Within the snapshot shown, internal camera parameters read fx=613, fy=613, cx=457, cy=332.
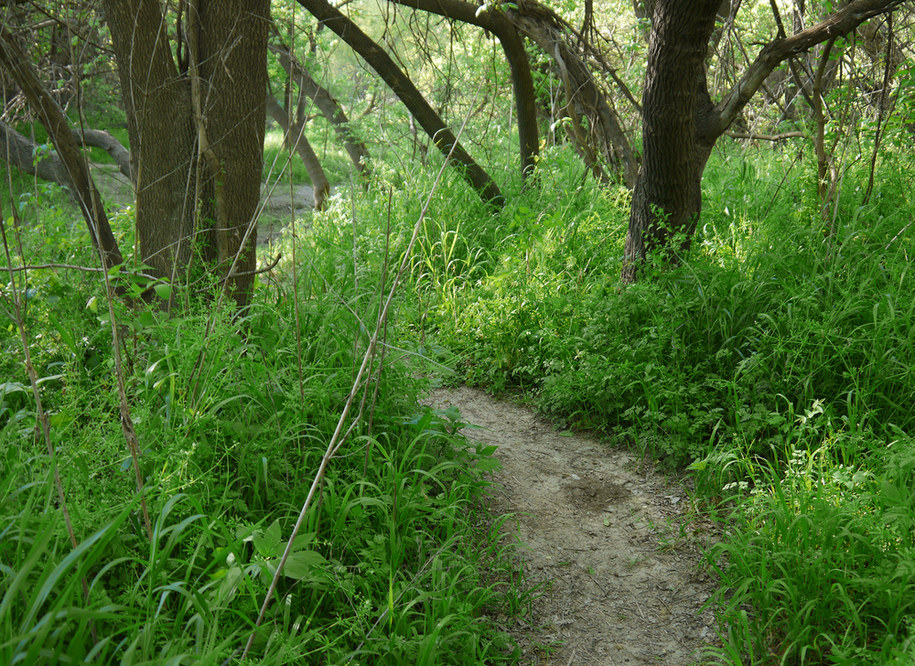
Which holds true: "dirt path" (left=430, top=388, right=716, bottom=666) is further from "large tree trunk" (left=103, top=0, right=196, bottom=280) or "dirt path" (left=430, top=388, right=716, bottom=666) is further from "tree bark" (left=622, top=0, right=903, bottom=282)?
"large tree trunk" (left=103, top=0, right=196, bottom=280)

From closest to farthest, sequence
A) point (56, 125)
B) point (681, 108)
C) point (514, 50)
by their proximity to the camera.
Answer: point (56, 125), point (681, 108), point (514, 50)

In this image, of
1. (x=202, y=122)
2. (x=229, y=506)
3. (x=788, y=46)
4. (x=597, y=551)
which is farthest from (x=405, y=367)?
(x=788, y=46)

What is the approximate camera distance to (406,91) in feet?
16.3

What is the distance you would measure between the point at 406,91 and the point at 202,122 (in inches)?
96.1

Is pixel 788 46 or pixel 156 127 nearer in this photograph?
pixel 156 127

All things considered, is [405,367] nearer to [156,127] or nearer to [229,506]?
[229,506]

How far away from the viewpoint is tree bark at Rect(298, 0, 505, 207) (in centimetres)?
452

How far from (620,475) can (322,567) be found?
162 cm

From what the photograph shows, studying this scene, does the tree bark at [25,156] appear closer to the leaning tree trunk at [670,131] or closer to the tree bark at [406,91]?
the tree bark at [406,91]

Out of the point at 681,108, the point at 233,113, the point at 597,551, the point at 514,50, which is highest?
the point at 514,50

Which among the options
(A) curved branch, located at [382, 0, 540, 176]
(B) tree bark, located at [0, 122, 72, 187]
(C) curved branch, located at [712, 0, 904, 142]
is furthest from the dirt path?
(B) tree bark, located at [0, 122, 72, 187]

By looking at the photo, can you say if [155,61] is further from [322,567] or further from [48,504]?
[322,567]

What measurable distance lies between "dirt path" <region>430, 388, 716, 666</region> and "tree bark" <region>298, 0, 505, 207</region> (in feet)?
8.43

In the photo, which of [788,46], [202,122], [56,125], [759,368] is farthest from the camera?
[788,46]
